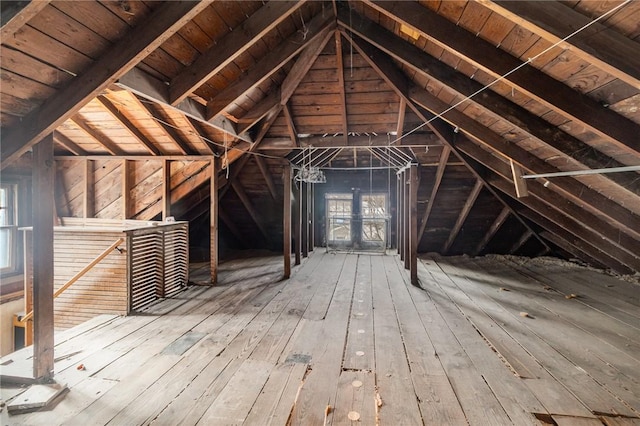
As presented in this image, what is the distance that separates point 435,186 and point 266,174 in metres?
3.08

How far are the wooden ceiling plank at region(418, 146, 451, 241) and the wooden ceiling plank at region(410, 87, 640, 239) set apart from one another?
1152mm

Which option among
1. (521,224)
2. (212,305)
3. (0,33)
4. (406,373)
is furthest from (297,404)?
(521,224)

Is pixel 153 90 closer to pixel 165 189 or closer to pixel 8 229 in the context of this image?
pixel 165 189

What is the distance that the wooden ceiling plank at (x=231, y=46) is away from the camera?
6.35 ft

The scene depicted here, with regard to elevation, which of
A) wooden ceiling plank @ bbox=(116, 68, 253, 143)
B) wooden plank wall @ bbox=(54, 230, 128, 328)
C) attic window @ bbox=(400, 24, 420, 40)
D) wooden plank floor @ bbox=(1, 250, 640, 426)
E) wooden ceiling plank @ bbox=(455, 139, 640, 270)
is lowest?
wooden plank floor @ bbox=(1, 250, 640, 426)

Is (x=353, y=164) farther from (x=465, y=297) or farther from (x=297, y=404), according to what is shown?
(x=297, y=404)

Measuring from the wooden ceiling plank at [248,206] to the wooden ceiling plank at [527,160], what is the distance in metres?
3.86

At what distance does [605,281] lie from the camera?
435cm

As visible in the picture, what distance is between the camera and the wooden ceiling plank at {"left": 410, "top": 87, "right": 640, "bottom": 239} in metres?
2.79

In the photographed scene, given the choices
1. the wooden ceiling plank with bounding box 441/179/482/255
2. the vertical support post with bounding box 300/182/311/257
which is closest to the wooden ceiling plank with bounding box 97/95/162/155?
the vertical support post with bounding box 300/182/311/257

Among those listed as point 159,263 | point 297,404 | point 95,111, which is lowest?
point 297,404

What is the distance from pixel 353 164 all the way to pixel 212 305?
13.6 feet

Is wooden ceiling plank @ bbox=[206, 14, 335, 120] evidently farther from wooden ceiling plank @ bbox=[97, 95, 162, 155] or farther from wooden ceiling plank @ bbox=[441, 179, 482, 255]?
wooden ceiling plank @ bbox=[441, 179, 482, 255]

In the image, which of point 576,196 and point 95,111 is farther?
point 95,111
